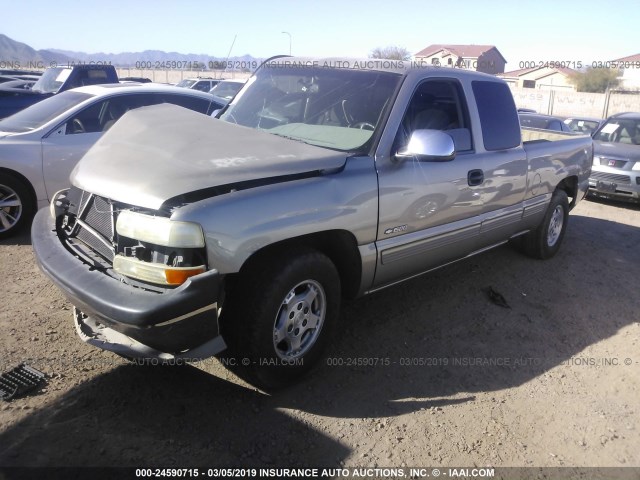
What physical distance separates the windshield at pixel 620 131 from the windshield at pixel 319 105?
811cm

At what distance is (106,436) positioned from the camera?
2.63 metres

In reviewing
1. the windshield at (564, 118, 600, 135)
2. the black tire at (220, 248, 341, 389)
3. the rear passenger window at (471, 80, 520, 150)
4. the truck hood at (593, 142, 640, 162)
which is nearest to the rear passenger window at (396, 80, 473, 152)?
the rear passenger window at (471, 80, 520, 150)

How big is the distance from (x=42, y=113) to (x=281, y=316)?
4.84 metres

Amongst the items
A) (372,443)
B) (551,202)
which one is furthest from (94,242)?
(551,202)

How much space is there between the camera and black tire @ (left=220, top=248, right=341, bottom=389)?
279 centimetres

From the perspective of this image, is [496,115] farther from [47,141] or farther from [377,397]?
[47,141]

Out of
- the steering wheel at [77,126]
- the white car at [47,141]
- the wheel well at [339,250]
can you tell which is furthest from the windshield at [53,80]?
the wheel well at [339,250]

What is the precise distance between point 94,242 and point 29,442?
3.65 ft

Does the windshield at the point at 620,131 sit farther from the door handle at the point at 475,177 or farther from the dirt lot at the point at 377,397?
the door handle at the point at 475,177

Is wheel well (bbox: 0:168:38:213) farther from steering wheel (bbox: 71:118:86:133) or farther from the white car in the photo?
steering wheel (bbox: 71:118:86:133)

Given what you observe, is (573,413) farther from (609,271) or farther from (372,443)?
(609,271)

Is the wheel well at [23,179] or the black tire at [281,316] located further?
the wheel well at [23,179]

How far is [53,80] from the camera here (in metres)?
11.9

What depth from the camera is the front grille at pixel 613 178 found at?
28.6ft
